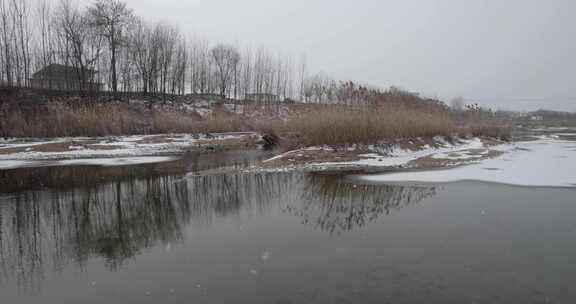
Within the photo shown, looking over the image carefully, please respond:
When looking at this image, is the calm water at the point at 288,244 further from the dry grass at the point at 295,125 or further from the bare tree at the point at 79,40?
the bare tree at the point at 79,40

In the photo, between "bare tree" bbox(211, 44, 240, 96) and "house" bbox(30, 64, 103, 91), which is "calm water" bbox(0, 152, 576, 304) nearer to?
"house" bbox(30, 64, 103, 91)

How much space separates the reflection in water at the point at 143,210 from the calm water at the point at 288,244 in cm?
4

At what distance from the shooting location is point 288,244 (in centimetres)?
575

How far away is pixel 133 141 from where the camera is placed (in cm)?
2175

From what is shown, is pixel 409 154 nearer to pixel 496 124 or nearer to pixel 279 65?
pixel 496 124

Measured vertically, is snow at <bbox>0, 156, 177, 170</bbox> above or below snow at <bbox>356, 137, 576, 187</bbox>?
below

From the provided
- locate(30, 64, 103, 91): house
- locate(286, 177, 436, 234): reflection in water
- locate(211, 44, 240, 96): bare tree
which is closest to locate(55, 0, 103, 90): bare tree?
locate(30, 64, 103, 91): house

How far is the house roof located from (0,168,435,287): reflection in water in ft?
111

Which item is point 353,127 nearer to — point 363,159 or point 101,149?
point 363,159

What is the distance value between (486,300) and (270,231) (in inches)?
141

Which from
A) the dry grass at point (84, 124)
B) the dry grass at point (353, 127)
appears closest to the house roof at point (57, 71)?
the dry grass at point (84, 124)

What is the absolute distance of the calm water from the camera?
421cm

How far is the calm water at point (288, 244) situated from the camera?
4207 mm

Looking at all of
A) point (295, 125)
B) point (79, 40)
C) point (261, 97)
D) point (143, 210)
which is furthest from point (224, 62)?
point (143, 210)
